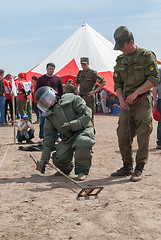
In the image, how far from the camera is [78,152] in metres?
4.61

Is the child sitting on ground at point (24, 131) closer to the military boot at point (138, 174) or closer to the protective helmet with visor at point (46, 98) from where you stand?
the protective helmet with visor at point (46, 98)

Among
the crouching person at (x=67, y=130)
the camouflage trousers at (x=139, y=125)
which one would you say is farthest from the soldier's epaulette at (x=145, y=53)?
the crouching person at (x=67, y=130)

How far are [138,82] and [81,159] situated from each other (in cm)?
124

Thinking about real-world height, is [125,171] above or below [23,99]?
below

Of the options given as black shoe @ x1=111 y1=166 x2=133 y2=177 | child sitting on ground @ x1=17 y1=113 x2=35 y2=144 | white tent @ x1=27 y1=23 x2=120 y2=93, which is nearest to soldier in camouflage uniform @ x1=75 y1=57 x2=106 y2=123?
child sitting on ground @ x1=17 y1=113 x2=35 y2=144

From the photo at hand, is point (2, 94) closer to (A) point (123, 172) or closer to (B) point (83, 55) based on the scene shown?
(B) point (83, 55)

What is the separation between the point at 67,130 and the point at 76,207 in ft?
4.95

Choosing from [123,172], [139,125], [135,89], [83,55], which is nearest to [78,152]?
[123,172]

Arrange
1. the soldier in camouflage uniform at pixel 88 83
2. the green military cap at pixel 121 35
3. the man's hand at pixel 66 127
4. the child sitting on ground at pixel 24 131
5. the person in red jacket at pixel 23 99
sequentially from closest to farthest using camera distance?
the green military cap at pixel 121 35 < the man's hand at pixel 66 127 < the soldier in camouflage uniform at pixel 88 83 < the child sitting on ground at pixel 24 131 < the person in red jacket at pixel 23 99

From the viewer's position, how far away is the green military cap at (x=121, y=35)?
4.43 m

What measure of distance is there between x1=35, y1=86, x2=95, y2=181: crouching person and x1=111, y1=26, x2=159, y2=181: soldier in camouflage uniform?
1.65 feet

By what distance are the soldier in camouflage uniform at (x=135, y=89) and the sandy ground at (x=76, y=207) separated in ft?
1.67

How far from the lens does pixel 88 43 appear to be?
2017 centimetres

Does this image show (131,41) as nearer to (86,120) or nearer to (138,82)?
(138,82)
